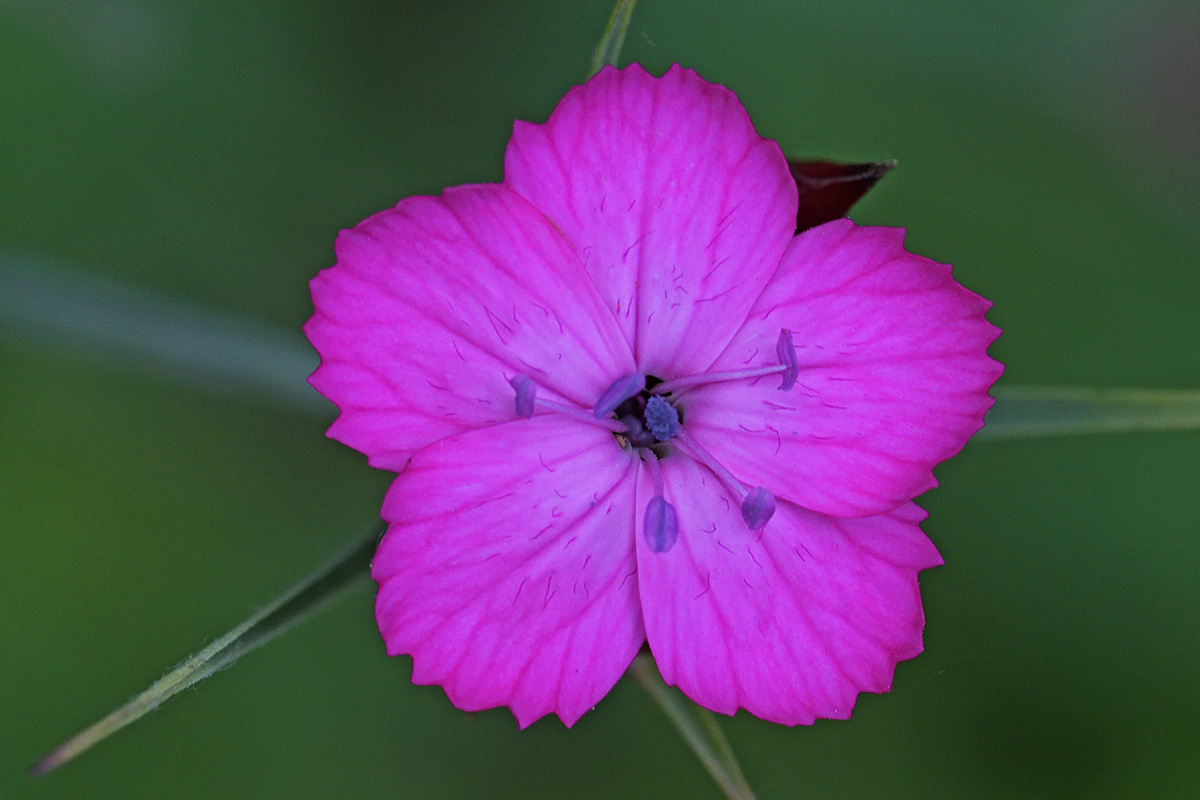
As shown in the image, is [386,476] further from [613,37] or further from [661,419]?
[613,37]

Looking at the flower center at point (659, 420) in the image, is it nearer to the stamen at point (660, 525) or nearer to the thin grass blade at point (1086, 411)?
the stamen at point (660, 525)

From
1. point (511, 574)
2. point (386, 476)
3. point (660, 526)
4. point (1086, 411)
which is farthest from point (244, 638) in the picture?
point (386, 476)

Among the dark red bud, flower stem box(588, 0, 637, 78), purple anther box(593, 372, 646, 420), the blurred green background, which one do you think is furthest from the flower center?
the blurred green background

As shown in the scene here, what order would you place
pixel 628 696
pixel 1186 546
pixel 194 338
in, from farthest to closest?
pixel 1186 546 < pixel 628 696 < pixel 194 338

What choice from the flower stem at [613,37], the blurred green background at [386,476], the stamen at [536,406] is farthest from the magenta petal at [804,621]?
the blurred green background at [386,476]

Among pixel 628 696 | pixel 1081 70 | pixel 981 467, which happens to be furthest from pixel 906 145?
pixel 628 696

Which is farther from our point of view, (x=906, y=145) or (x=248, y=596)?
(x=906, y=145)

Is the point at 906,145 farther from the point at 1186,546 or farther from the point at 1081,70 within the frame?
the point at 1186,546
